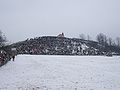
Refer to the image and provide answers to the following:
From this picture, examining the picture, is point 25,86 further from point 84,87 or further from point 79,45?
point 79,45

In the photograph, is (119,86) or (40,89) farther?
(119,86)

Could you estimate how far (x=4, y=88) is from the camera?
1302cm

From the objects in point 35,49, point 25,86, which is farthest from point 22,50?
point 25,86

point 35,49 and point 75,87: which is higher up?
point 35,49

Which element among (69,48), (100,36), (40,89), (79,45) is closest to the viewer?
(40,89)

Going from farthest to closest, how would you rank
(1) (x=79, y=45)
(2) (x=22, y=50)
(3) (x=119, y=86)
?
(1) (x=79, y=45) < (2) (x=22, y=50) < (3) (x=119, y=86)

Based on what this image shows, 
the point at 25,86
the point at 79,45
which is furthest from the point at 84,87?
the point at 79,45

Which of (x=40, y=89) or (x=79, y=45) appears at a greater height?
(x=79, y=45)

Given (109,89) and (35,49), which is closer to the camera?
(109,89)

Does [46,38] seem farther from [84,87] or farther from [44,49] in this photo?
[84,87]

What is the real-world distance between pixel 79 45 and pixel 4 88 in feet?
305

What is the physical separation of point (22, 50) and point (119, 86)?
7264cm

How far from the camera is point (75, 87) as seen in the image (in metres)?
13.5

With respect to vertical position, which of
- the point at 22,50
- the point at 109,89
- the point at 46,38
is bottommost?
the point at 109,89
